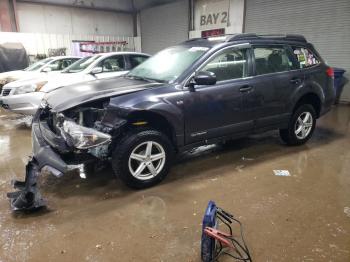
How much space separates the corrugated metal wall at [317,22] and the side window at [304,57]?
4669 millimetres

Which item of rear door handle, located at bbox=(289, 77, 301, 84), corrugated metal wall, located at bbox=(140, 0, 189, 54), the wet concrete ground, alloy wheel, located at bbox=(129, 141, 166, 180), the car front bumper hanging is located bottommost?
the wet concrete ground

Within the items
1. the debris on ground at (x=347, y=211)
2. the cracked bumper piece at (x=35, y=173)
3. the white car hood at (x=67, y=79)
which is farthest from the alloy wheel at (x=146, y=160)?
the white car hood at (x=67, y=79)

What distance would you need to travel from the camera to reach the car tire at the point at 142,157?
3.05 meters

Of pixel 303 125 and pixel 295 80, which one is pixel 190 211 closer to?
pixel 295 80

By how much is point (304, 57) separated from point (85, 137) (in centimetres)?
352

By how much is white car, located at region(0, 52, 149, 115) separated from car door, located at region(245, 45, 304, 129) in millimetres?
3488

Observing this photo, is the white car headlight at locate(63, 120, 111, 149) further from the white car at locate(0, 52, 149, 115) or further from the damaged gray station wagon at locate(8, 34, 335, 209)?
the white car at locate(0, 52, 149, 115)

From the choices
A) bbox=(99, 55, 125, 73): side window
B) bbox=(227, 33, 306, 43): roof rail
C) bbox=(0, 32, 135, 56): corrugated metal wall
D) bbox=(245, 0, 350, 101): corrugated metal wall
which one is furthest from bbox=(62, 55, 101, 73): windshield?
bbox=(0, 32, 135, 56): corrugated metal wall

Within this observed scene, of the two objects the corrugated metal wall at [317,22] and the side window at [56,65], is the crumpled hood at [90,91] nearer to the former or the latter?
the side window at [56,65]

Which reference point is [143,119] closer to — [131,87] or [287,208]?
[131,87]

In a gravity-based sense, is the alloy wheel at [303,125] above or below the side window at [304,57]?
below

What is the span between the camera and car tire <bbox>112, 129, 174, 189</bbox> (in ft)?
10.0

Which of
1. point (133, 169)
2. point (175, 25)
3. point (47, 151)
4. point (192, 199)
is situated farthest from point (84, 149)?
point (175, 25)

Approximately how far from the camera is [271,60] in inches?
163
